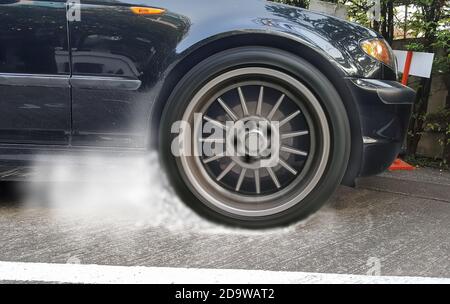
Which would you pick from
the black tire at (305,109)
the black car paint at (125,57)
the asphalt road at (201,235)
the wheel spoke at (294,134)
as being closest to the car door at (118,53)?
the black car paint at (125,57)

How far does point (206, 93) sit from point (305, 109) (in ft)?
1.57

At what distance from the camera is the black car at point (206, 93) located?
1764 mm

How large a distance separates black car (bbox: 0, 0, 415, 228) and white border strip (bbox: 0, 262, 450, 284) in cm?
44

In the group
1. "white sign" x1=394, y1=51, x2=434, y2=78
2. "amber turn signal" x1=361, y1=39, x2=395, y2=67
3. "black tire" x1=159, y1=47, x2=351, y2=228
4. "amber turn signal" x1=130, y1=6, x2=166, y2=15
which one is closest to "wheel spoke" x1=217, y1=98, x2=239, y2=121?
"black tire" x1=159, y1=47, x2=351, y2=228

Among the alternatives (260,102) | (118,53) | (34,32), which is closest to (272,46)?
(260,102)

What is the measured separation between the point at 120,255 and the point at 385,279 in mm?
989

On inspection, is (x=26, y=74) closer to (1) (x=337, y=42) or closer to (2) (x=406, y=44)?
(1) (x=337, y=42)

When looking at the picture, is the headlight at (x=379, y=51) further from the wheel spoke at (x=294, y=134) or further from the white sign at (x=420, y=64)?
the white sign at (x=420, y=64)

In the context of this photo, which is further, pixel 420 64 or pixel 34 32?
pixel 420 64

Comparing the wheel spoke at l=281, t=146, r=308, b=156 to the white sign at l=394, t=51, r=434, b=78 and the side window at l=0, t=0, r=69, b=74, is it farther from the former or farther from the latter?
the white sign at l=394, t=51, r=434, b=78

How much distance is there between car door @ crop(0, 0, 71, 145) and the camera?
5.75 ft

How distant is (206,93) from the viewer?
71.7 inches

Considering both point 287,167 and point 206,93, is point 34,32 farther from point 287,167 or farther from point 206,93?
point 287,167

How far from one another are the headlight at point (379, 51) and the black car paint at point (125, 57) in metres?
0.07
